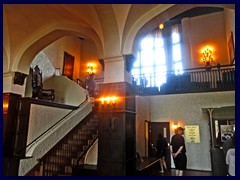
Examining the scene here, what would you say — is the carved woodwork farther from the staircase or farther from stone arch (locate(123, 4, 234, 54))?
stone arch (locate(123, 4, 234, 54))

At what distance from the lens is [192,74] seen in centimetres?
995

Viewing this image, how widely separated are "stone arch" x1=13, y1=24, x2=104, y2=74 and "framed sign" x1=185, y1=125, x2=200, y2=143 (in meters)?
6.14

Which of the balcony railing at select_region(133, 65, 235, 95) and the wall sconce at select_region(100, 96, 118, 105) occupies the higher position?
the balcony railing at select_region(133, 65, 235, 95)

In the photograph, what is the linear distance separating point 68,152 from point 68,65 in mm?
5868

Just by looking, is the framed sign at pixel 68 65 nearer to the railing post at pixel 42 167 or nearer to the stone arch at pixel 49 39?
the stone arch at pixel 49 39

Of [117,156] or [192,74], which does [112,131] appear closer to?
[117,156]

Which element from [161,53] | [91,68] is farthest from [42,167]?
[161,53]

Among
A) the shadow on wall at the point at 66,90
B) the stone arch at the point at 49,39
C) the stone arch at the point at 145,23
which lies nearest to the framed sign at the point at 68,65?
the shadow on wall at the point at 66,90

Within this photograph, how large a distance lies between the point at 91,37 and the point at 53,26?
848 millimetres

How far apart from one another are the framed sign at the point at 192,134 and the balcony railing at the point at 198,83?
1.53 metres

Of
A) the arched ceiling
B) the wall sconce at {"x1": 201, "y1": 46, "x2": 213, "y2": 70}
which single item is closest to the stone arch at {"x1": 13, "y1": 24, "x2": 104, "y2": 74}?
the arched ceiling

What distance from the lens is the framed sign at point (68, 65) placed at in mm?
10966

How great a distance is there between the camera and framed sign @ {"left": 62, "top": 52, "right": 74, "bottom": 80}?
11.0 metres

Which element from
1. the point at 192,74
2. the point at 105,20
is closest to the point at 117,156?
the point at 105,20
